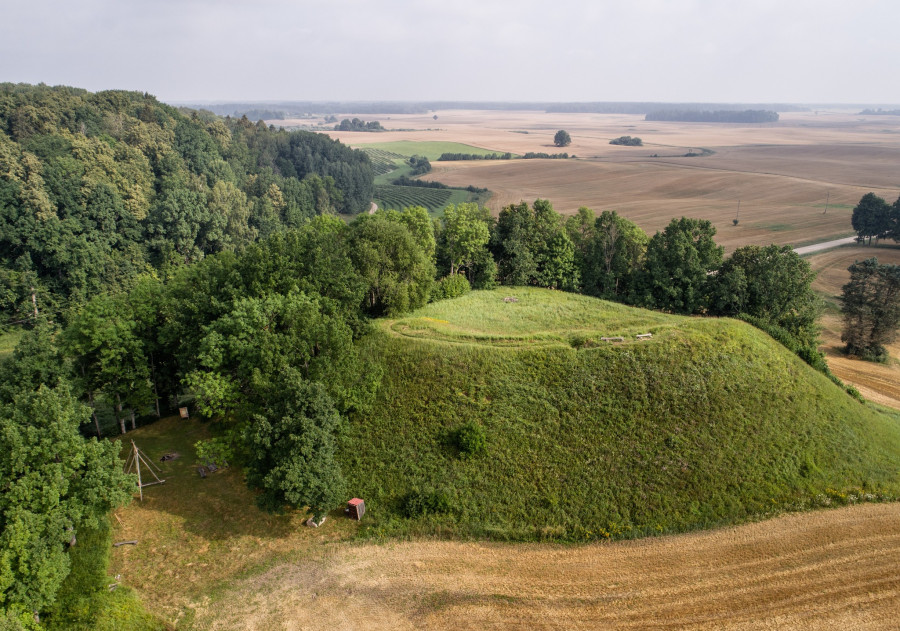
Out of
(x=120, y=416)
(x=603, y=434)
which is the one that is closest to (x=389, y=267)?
(x=603, y=434)

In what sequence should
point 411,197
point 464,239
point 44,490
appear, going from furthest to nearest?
point 411,197, point 464,239, point 44,490

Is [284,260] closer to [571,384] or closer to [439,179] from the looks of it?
[571,384]

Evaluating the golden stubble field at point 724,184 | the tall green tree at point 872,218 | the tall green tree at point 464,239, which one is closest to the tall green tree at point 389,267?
the tall green tree at point 464,239

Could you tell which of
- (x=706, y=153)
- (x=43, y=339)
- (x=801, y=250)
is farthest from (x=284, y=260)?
(x=706, y=153)

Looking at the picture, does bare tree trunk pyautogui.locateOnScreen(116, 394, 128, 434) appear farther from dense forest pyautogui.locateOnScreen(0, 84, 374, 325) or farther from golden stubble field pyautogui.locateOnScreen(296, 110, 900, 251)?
golden stubble field pyautogui.locateOnScreen(296, 110, 900, 251)

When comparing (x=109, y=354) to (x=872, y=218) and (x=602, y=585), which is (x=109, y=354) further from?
(x=872, y=218)

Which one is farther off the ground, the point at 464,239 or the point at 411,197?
the point at 411,197

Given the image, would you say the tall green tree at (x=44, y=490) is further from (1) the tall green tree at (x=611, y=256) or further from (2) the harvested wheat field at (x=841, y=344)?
(2) the harvested wheat field at (x=841, y=344)
